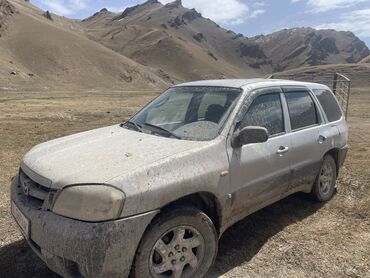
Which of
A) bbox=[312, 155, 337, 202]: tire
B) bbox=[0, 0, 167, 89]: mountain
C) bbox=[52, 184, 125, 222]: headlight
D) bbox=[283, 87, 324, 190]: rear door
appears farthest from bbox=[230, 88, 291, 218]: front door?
bbox=[0, 0, 167, 89]: mountain

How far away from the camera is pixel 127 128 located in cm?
472

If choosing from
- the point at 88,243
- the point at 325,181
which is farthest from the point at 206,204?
the point at 325,181

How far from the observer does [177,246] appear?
3514mm

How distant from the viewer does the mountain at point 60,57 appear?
73.7 metres

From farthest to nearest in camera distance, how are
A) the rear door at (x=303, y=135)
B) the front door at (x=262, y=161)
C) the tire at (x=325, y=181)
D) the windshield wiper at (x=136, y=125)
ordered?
the tire at (x=325, y=181), the rear door at (x=303, y=135), the windshield wiper at (x=136, y=125), the front door at (x=262, y=161)

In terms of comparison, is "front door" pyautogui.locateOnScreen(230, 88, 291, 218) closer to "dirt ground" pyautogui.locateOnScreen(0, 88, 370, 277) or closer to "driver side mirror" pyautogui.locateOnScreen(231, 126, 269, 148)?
"driver side mirror" pyautogui.locateOnScreen(231, 126, 269, 148)

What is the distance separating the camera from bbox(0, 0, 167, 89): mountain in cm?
7369

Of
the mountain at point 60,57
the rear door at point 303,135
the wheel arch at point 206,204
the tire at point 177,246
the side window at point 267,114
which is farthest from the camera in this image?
the mountain at point 60,57

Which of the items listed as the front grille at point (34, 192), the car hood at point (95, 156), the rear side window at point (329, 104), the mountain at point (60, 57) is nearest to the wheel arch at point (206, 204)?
the car hood at point (95, 156)

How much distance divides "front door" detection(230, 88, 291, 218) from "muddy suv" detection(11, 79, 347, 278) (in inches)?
0.5

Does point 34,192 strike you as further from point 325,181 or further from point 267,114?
point 325,181

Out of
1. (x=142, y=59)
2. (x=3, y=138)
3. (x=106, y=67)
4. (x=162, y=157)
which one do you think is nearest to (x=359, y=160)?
(x=162, y=157)

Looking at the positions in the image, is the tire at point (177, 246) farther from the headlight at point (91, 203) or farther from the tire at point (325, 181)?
the tire at point (325, 181)

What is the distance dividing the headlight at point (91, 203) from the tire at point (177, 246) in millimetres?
380
